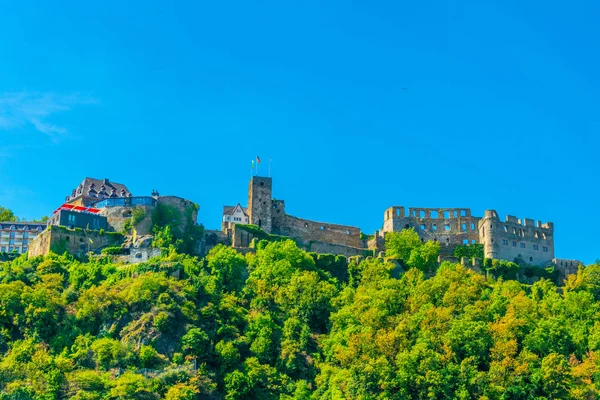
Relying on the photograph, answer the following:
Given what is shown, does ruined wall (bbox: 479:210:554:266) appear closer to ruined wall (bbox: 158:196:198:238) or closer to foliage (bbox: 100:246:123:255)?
ruined wall (bbox: 158:196:198:238)

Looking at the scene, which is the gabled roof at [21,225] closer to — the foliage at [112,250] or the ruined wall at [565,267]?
the foliage at [112,250]

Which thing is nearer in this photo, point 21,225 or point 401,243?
point 401,243

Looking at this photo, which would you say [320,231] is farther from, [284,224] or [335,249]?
[335,249]

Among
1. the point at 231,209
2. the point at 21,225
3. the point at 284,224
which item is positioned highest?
the point at 21,225

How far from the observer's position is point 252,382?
67.2 metres

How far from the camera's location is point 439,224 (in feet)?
315

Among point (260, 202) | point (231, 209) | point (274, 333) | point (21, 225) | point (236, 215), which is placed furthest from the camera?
point (21, 225)

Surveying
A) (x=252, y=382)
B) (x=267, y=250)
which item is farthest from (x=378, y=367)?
(x=267, y=250)

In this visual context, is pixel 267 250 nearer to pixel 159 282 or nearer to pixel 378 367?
pixel 159 282

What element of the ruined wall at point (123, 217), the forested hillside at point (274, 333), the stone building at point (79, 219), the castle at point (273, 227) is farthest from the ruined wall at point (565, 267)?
the stone building at point (79, 219)

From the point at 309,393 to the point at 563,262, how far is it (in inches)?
1339

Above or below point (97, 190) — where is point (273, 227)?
below

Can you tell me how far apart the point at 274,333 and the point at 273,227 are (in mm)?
20765

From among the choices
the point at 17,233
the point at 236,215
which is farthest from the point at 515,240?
the point at 17,233
